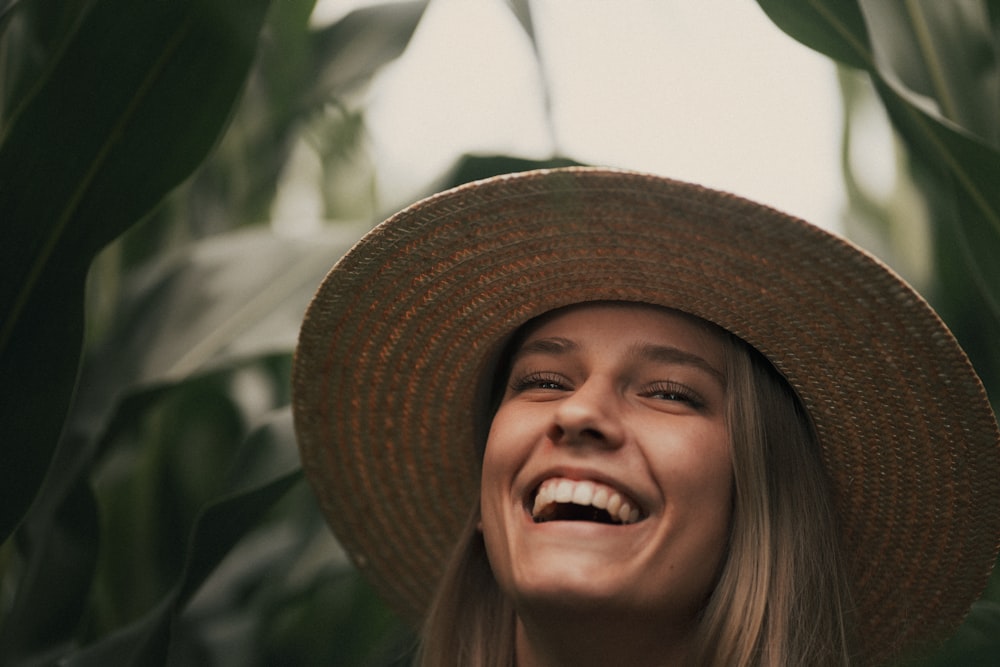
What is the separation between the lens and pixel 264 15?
1.18 metres

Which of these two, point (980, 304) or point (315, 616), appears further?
point (315, 616)

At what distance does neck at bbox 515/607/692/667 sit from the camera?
3.80ft

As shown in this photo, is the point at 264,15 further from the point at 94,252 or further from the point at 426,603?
the point at 426,603

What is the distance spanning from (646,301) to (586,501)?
222 millimetres

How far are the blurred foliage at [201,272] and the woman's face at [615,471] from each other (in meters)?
0.27

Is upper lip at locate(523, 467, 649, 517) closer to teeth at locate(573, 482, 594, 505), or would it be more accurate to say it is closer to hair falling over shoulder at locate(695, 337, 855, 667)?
teeth at locate(573, 482, 594, 505)

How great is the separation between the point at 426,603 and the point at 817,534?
51 cm

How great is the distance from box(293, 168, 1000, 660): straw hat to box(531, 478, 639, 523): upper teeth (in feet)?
0.68

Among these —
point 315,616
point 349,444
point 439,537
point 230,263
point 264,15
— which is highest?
point 264,15

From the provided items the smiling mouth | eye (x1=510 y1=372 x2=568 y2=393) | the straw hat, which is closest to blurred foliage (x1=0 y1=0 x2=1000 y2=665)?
the straw hat

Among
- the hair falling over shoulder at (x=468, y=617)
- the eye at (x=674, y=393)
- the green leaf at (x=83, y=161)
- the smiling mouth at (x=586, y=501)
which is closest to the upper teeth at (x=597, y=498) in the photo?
the smiling mouth at (x=586, y=501)

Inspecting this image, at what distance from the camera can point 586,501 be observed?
1161 mm

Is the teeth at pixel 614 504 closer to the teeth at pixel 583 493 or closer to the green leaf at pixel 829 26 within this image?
the teeth at pixel 583 493

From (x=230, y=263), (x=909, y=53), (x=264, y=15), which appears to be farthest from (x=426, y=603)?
(x=909, y=53)
